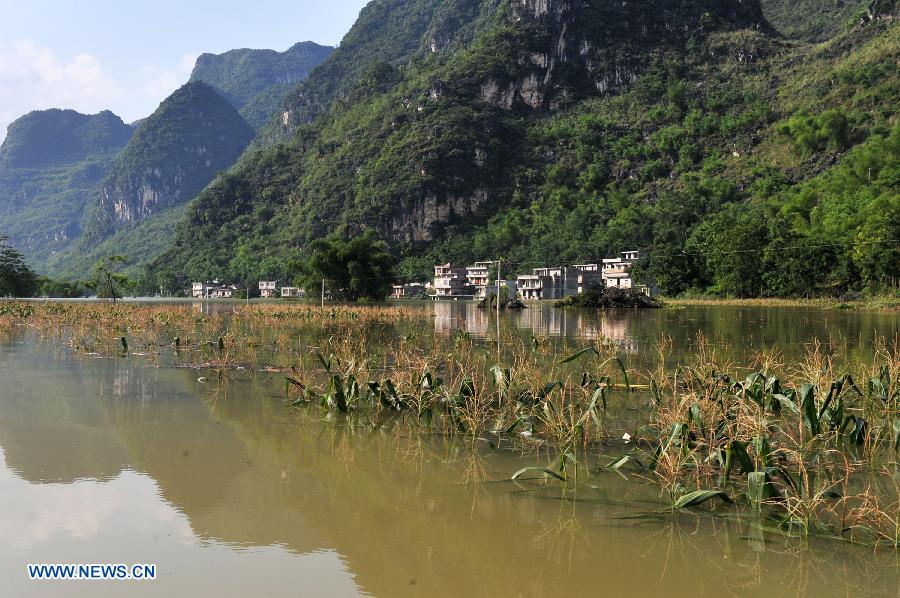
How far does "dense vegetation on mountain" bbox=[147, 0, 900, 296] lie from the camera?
95.0m

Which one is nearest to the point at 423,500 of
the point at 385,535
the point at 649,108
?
the point at 385,535

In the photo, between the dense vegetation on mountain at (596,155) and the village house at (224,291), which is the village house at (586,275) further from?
the village house at (224,291)

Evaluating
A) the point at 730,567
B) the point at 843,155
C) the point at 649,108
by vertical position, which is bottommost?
the point at 730,567

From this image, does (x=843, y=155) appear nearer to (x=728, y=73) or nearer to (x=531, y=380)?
(x=728, y=73)

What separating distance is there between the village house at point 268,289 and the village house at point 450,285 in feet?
127

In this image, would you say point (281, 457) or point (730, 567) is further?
point (281, 457)

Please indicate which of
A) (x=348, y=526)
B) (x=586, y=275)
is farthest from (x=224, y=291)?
(x=348, y=526)

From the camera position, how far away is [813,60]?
451ft

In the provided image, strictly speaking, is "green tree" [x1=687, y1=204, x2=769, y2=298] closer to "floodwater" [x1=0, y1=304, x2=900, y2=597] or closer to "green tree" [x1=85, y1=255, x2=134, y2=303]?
"green tree" [x1=85, y1=255, x2=134, y2=303]

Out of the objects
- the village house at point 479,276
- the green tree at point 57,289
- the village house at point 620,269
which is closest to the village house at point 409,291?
the village house at point 479,276

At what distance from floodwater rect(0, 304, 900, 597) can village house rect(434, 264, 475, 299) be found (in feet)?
343

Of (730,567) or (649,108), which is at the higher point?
(649,108)

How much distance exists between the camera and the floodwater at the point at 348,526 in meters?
4.32

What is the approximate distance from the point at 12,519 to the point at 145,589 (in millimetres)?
1903
